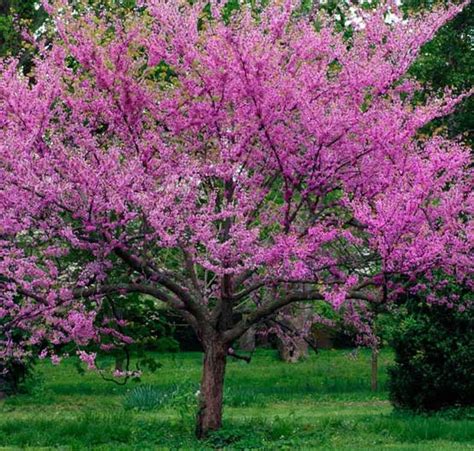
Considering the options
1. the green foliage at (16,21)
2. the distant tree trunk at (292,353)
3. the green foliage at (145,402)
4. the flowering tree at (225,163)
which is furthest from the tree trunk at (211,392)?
the distant tree trunk at (292,353)

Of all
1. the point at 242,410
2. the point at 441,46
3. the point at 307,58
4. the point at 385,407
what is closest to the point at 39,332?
the point at 307,58

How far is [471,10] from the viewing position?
2242 centimetres

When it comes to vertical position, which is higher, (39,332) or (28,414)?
(39,332)

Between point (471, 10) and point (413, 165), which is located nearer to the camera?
point (413, 165)

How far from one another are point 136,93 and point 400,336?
6.50 metres

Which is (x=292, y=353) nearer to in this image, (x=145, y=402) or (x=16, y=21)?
(x=145, y=402)

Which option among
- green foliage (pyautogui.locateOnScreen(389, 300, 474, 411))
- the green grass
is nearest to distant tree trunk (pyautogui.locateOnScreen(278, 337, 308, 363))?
the green grass

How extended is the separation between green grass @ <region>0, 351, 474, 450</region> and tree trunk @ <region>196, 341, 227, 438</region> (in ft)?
0.80

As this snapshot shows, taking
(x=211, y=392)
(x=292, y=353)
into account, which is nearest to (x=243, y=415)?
(x=211, y=392)

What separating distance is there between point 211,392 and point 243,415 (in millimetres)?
3609

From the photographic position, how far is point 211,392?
414 inches

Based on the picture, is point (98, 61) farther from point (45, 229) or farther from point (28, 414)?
point (28, 414)

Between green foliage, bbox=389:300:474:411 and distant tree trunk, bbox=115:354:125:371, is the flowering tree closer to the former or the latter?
green foliage, bbox=389:300:474:411

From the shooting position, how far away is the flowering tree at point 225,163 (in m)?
8.61
